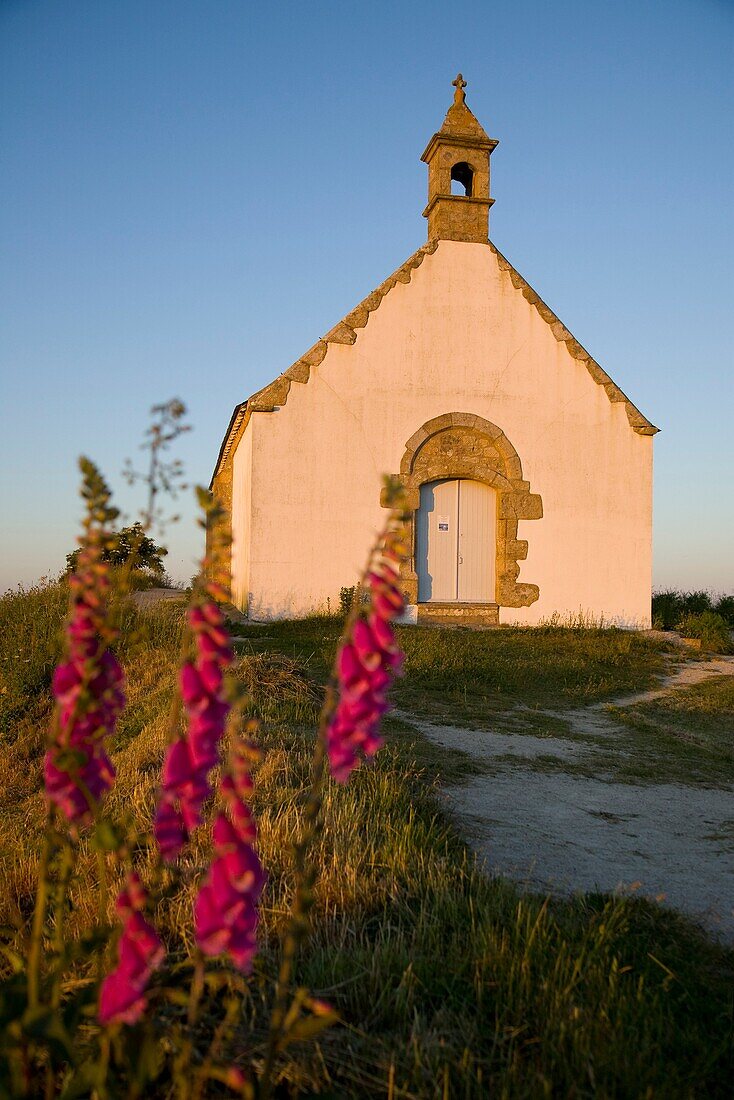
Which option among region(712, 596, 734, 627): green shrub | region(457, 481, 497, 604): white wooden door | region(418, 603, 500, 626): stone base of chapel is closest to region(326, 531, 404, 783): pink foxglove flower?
region(418, 603, 500, 626): stone base of chapel

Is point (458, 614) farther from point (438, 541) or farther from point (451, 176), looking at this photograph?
point (451, 176)

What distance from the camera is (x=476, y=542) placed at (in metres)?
15.8

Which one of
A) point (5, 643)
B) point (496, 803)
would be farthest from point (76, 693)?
point (5, 643)

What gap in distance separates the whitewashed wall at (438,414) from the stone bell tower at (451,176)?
43 centimetres

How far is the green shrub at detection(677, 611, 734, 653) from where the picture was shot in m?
14.8

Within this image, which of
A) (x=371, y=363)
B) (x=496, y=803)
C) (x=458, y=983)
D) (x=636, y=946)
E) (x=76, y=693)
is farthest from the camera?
(x=371, y=363)

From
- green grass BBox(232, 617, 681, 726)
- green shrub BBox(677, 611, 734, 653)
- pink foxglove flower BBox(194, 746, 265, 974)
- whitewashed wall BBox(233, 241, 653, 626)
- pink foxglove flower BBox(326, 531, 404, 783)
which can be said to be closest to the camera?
pink foxglove flower BBox(194, 746, 265, 974)

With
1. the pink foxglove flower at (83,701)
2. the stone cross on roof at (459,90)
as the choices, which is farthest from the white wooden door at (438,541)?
the pink foxglove flower at (83,701)

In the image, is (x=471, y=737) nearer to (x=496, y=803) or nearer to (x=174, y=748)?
(x=496, y=803)

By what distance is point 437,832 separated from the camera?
466 centimetres

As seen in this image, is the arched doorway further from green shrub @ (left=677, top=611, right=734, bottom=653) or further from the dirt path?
the dirt path

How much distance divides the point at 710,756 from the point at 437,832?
395cm

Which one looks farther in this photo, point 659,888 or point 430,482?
point 430,482

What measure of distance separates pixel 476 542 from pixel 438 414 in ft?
7.86
